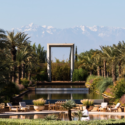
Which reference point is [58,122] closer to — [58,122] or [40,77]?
[58,122]

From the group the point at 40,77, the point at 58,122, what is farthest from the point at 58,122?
the point at 40,77

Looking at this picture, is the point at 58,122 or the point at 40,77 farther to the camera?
the point at 40,77

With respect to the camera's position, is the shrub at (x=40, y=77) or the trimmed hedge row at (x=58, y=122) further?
the shrub at (x=40, y=77)

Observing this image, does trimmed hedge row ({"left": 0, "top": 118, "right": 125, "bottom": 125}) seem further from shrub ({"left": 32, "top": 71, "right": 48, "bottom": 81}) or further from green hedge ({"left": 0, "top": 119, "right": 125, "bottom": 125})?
shrub ({"left": 32, "top": 71, "right": 48, "bottom": 81})

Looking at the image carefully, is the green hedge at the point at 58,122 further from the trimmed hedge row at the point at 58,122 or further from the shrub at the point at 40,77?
the shrub at the point at 40,77

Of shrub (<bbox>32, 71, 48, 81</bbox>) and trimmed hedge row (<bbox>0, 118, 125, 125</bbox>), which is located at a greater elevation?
shrub (<bbox>32, 71, 48, 81</bbox>)

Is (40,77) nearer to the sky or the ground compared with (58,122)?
nearer to the sky

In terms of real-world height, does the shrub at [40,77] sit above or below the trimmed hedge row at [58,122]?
above

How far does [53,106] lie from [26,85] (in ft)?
54.6

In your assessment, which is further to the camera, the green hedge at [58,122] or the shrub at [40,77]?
the shrub at [40,77]

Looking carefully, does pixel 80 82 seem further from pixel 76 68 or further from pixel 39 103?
pixel 39 103

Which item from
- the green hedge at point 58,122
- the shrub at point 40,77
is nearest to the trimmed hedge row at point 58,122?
the green hedge at point 58,122

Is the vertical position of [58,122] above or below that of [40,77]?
below

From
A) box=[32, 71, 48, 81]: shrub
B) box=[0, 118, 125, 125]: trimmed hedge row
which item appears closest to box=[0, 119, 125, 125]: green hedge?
box=[0, 118, 125, 125]: trimmed hedge row
